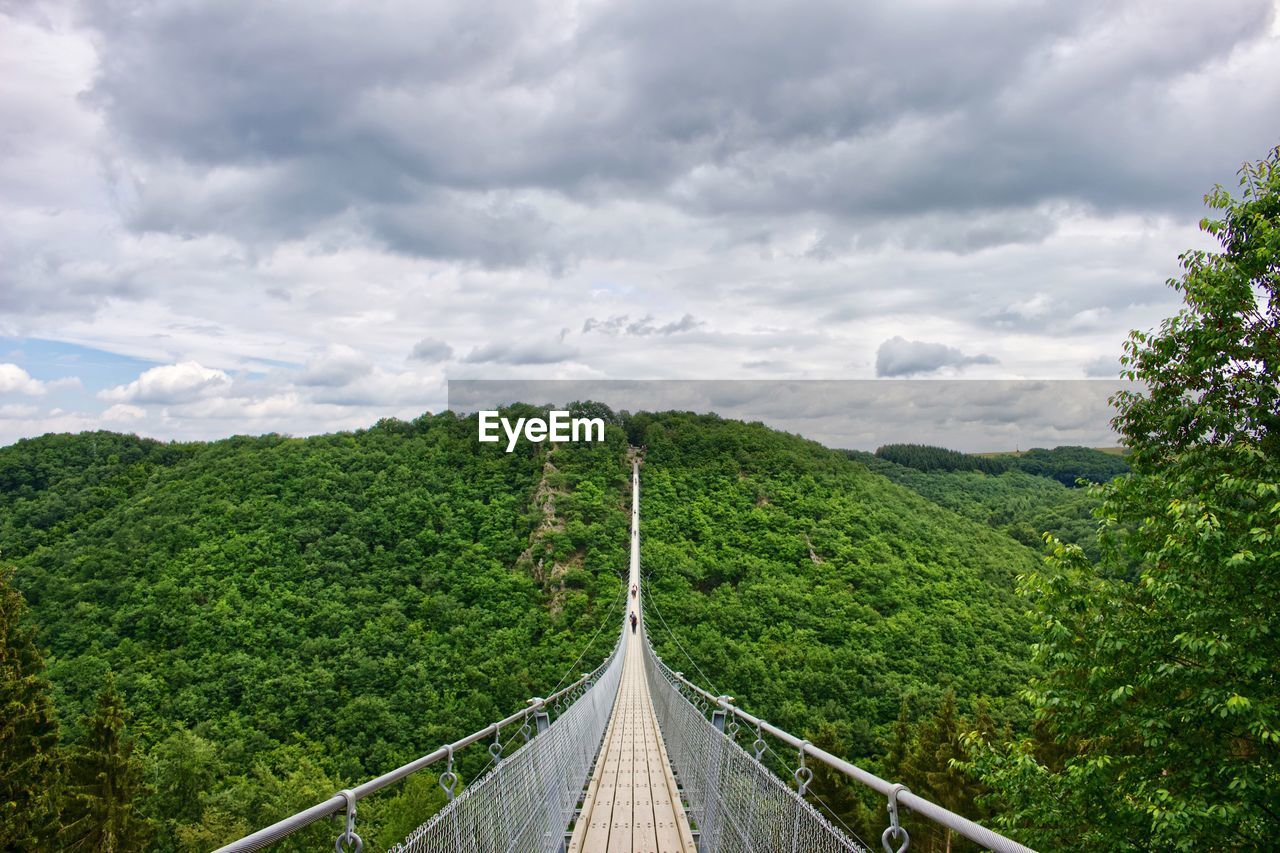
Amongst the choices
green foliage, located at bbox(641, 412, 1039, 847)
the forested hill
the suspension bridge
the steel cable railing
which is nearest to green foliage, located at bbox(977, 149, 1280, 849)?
the suspension bridge

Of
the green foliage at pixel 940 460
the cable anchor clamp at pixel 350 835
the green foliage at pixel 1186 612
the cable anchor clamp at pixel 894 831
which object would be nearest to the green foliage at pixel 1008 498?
the green foliage at pixel 940 460

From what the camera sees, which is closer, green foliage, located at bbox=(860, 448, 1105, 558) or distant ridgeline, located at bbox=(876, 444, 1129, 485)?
green foliage, located at bbox=(860, 448, 1105, 558)

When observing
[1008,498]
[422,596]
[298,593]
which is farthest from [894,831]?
[1008,498]

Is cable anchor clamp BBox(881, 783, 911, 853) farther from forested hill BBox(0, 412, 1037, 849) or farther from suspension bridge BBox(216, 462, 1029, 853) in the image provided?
forested hill BBox(0, 412, 1037, 849)

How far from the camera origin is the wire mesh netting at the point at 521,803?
2.24 meters

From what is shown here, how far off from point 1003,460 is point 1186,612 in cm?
7369

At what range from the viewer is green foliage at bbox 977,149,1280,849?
4812mm

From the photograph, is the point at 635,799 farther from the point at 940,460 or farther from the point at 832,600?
the point at 940,460

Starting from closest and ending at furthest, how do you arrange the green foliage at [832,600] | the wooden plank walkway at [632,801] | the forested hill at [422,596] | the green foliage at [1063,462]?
the wooden plank walkway at [632,801], the green foliage at [832,600], the forested hill at [422,596], the green foliage at [1063,462]

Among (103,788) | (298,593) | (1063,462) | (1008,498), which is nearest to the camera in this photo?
(103,788)

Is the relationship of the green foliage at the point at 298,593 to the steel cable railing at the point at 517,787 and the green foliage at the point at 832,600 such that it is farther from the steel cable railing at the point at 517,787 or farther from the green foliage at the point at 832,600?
the steel cable railing at the point at 517,787

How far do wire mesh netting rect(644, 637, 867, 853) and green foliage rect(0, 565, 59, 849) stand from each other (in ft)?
33.1

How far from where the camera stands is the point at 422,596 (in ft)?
109

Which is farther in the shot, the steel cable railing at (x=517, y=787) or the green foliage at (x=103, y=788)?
the green foliage at (x=103, y=788)
